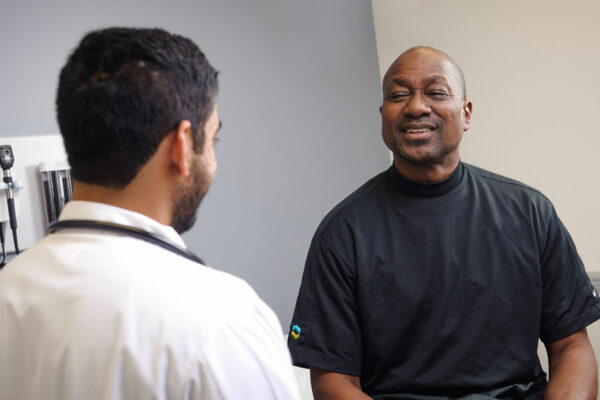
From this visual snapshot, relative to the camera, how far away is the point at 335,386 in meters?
1.42

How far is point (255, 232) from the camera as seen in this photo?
7.65 ft

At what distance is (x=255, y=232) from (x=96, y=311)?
1.64m

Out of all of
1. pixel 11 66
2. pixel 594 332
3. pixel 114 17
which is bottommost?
pixel 594 332

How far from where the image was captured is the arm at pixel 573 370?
4.58ft

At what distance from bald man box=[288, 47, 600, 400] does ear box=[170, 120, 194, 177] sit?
73 centimetres

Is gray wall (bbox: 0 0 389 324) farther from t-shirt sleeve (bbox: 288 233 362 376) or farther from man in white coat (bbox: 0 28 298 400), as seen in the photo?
man in white coat (bbox: 0 28 298 400)

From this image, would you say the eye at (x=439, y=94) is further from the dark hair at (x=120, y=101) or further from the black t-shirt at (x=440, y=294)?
the dark hair at (x=120, y=101)

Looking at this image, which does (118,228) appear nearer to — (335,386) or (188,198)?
(188,198)

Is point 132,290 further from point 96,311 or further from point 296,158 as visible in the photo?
point 296,158

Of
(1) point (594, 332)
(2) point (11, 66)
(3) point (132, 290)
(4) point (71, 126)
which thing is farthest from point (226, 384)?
(1) point (594, 332)

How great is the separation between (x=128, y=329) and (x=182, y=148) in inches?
9.7

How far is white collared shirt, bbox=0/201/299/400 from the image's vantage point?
68cm

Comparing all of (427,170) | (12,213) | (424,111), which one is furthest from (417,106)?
(12,213)

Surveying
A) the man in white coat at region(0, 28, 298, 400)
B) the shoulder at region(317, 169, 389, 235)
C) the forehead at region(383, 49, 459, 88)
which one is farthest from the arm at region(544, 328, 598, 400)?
the man in white coat at region(0, 28, 298, 400)
